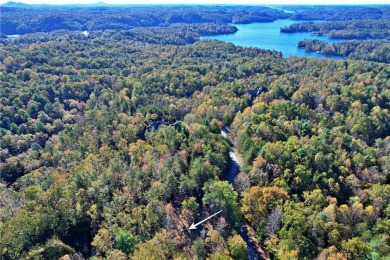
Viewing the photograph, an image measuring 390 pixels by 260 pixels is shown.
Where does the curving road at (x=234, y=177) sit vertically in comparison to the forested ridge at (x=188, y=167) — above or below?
below

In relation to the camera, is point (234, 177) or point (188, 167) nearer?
point (188, 167)

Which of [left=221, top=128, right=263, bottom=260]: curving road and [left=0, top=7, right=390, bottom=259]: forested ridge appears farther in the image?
[left=221, top=128, right=263, bottom=260]: curving road

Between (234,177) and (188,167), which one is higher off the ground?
(188,167)

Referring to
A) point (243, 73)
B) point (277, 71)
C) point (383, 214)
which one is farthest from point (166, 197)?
point (277, 71)

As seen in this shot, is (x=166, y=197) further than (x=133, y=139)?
No

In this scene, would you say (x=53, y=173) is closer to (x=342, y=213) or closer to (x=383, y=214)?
(x=342, y=213)

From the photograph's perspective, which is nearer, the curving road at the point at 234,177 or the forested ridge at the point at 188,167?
the forested ridge at the point at 188,167

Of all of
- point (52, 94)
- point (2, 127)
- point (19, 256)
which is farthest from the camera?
point (52, 94)

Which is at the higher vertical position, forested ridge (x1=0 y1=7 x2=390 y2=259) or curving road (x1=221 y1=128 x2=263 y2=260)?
forested ridge (x1=0 y1=7 x2=390 y2=259)
